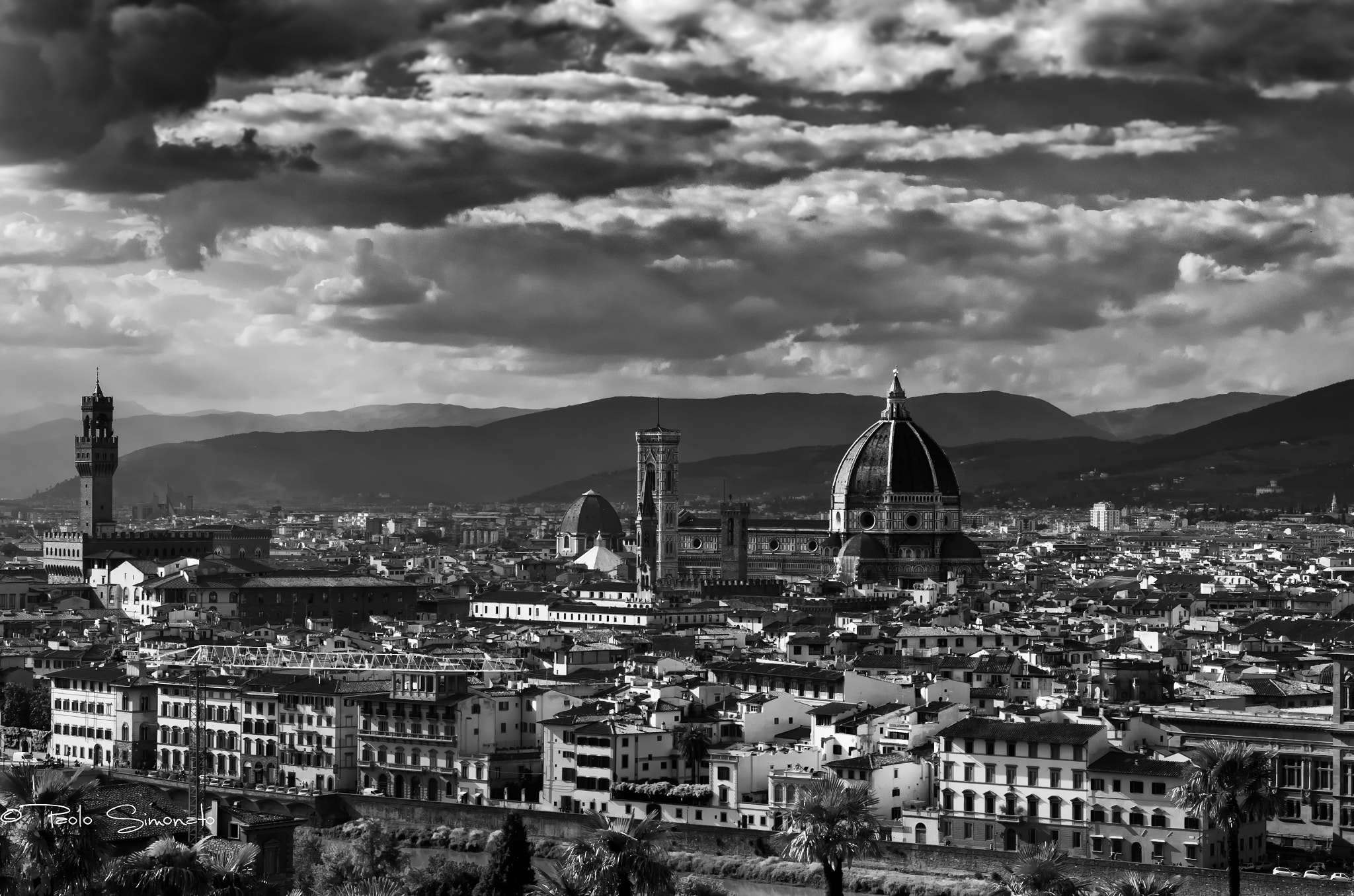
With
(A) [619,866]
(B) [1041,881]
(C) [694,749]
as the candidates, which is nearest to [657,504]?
(C) [694,749]

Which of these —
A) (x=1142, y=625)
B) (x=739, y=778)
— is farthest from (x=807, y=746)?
(x=1142, y=625)

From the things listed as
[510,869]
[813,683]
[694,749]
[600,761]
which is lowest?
[510,869]

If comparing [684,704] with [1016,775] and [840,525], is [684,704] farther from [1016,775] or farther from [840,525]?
[840,525]

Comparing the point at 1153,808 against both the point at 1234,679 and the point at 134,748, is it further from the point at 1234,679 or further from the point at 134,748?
the point at 134,748

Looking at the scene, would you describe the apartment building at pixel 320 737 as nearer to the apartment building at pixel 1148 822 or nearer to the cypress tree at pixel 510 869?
the cypress tree at pixel 510 869

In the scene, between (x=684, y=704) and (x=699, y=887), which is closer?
(x=699, y=887)

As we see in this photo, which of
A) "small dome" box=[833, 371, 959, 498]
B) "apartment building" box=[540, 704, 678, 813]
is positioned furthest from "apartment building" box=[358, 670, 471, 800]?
"small dome" box=[833, 371, 959, 498]

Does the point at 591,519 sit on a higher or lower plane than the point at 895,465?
lower

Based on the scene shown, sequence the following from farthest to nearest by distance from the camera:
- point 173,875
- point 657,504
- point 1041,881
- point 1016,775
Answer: point 657,504
point 1016,775
point 1041,881
point 173,875
